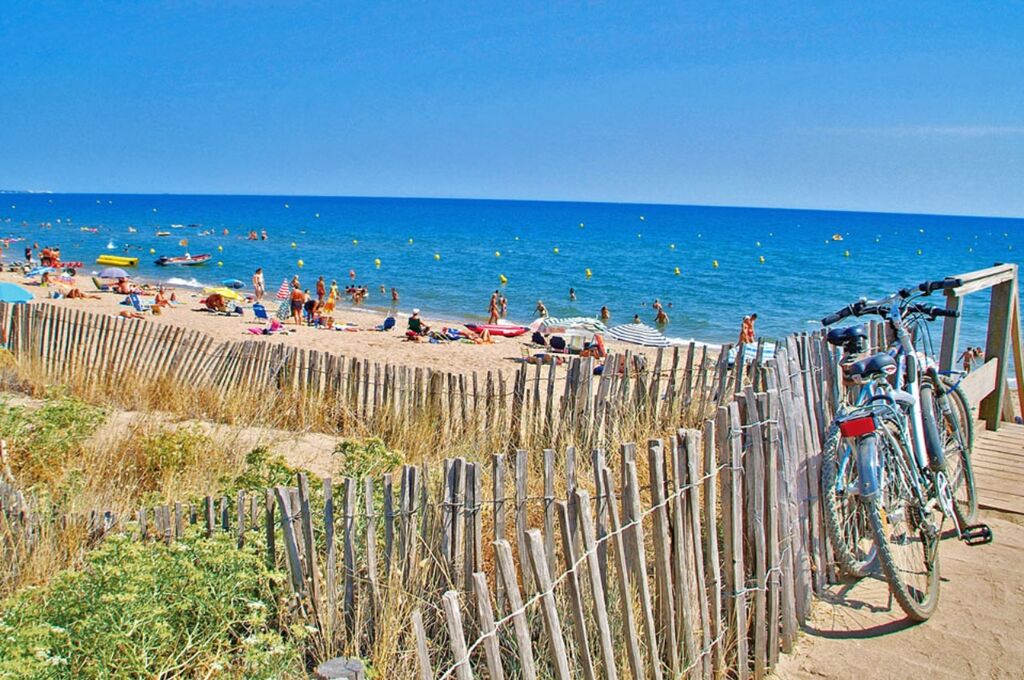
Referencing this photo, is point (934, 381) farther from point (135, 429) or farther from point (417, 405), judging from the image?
point (135, 429)

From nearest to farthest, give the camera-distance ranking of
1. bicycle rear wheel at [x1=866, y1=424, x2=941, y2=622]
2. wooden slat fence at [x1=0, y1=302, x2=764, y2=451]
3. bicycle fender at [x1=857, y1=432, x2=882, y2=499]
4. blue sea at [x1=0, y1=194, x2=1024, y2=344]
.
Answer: bicycle fender at [x1=857, y1=432, x2=882, y2=499], bicycle rear wheel at [x1=866, y1=424, x2=941, y2=622], wooden slat fence at [x1=0, y1=302, x2=764, y2=451], blue sea at [x1=0, y1=194, x2=1024, y2=344]

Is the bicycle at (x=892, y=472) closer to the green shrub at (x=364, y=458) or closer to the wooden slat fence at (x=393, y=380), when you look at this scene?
the wooden slat fence at (x=393, y=380)

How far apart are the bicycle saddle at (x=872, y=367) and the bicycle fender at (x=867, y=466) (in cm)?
44

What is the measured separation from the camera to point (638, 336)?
2278 cm

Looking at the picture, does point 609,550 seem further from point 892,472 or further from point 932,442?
point 932,442

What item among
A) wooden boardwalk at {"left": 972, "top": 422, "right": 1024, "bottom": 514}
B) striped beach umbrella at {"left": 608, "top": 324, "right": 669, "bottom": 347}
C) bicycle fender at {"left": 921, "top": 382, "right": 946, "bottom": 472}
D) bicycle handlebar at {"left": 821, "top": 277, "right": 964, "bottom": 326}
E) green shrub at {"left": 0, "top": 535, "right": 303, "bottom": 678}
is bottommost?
striped beach umbrella at {"left": 608, "top": 324, "right": 669, "bottom": 347}

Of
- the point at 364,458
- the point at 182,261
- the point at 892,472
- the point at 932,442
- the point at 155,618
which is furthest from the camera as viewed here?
the point at 182,261

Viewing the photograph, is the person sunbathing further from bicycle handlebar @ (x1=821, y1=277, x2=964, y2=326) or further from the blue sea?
bicycle handlebar @ (x1=821, y1=277, x2=964, y2=326)

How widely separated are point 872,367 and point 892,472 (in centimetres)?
53

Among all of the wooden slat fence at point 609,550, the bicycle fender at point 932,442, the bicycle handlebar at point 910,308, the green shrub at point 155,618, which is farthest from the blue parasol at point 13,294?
the bicycle fender at point 932,442

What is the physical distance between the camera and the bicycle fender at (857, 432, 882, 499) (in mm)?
3428

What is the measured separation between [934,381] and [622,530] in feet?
9.00

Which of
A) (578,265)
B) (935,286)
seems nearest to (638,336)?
(935,286)

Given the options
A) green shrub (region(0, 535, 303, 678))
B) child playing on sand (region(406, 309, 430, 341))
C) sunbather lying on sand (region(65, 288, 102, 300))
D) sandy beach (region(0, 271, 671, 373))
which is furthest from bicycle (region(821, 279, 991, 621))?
sunbather lying on sand (region(65, 288, 102, 300))
